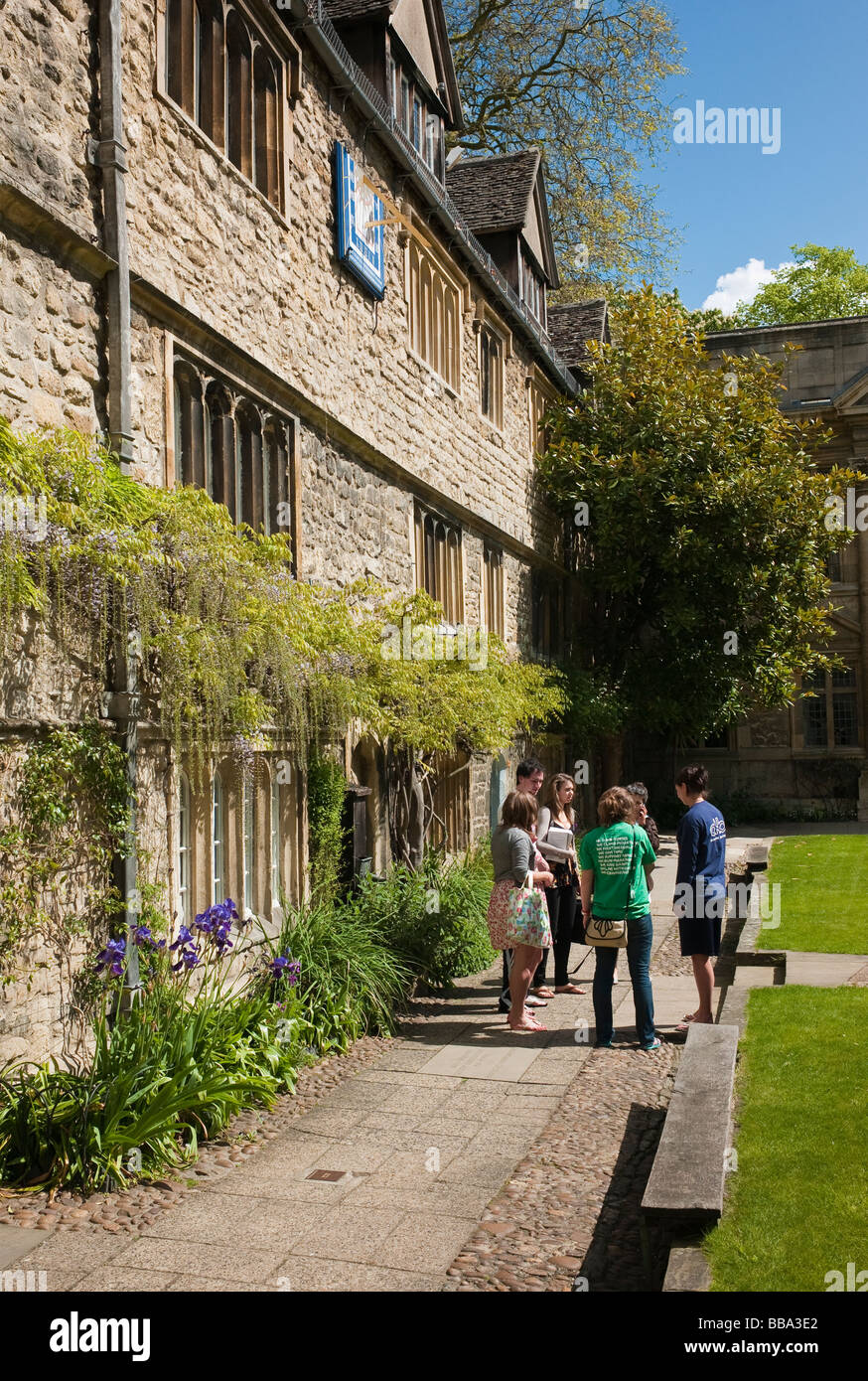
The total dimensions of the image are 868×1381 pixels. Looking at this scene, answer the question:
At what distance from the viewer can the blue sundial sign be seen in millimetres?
10297

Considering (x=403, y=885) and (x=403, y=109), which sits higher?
(x=403, y=109)

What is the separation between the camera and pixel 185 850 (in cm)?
740

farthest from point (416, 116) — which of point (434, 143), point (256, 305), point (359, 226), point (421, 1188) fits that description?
point (421, 1188)

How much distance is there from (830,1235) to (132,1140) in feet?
9.63

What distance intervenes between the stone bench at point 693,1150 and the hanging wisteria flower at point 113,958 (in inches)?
110

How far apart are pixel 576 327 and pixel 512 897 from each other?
1760cm

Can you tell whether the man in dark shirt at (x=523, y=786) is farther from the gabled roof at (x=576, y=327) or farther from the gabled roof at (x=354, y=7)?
the gabled roof at (x=576, y=327)

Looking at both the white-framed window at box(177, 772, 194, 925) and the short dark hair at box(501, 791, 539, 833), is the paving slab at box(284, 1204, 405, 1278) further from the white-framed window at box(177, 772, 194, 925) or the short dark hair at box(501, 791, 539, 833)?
the short dark hair at box(501, 791, 539, 833)

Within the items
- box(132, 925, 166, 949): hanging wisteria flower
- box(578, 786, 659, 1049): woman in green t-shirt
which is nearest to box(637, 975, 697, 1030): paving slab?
box(578, 786, 659, 1049): woman in green t-shirt

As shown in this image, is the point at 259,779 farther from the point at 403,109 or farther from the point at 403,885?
the point at 403,109

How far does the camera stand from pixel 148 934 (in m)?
6.38

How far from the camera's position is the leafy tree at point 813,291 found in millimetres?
37969

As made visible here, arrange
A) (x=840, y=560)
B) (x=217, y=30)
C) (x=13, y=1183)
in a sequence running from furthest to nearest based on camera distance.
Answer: (x=840, y=560) → (x=217, y=30) → (x=13, y=1183)
